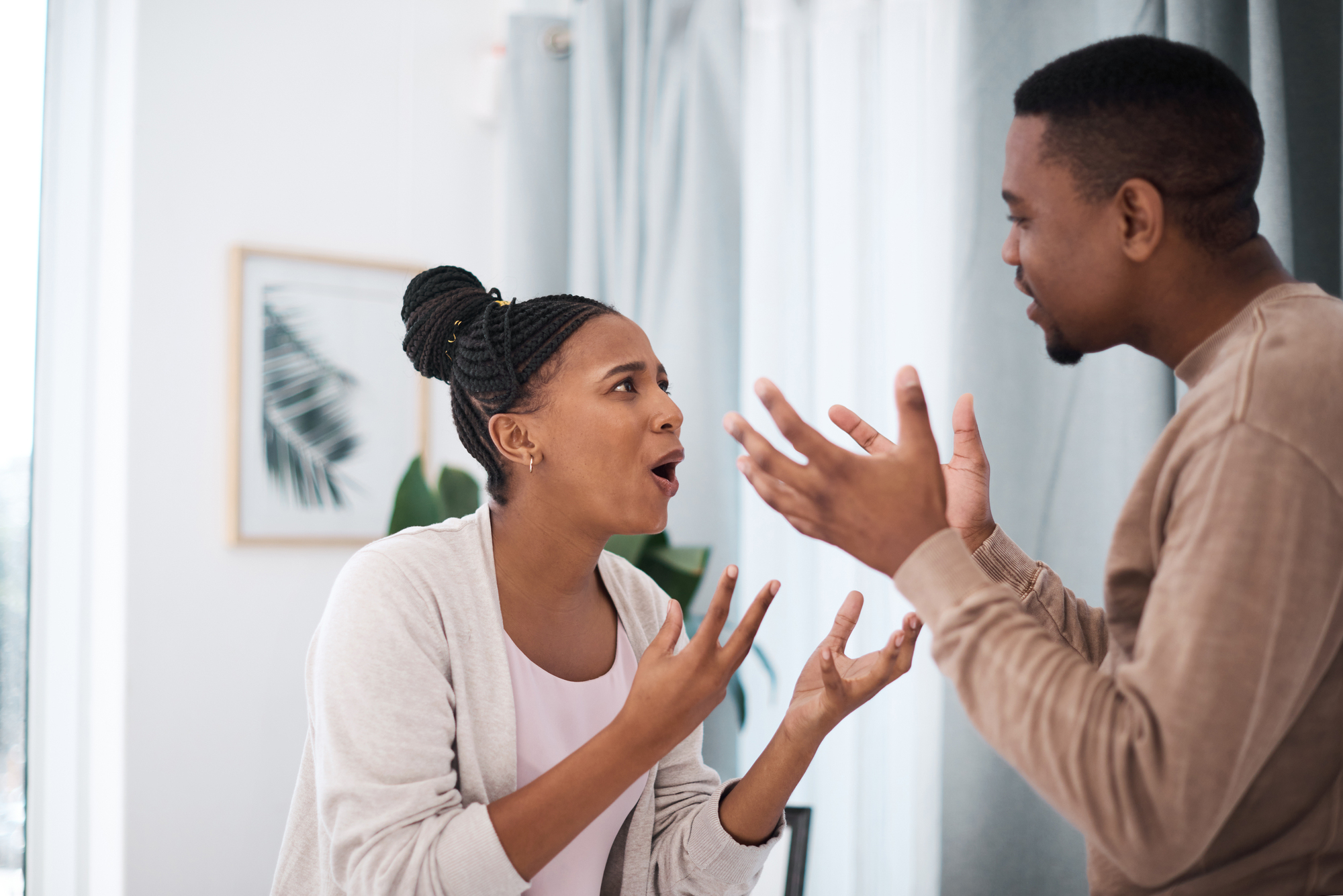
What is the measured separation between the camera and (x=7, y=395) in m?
2.31

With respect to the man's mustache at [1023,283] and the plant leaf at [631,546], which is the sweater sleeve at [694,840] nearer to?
the man's mustache at [1023,283]

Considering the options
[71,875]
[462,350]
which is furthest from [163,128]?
[71,875]

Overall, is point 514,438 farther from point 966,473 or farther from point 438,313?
point 966,473

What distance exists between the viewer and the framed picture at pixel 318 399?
246cm

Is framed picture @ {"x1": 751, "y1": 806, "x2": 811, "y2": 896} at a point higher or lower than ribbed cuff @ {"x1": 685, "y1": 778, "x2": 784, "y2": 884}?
lower

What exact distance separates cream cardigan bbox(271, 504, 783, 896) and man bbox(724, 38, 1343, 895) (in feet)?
1.70

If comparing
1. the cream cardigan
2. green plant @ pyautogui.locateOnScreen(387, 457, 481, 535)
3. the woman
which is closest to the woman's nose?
the woman

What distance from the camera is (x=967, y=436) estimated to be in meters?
1.21

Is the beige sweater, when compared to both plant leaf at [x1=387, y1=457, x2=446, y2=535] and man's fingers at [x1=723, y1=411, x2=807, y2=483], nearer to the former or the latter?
man's fingers at [x1=723, y1=411, x2=807, y2=483]

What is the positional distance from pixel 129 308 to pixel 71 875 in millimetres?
1351

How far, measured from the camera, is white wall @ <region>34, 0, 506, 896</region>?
231 cm

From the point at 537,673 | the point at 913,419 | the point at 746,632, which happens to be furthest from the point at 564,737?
the point at 913,419

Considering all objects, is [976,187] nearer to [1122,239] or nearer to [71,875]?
[1122,239]

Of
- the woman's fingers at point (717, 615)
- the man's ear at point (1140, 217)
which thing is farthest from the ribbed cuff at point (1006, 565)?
the man's ear at point (1140, 217)
